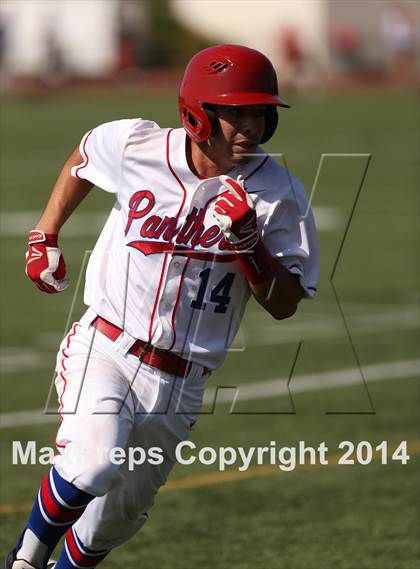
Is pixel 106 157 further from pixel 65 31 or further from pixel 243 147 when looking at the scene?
pixel 65 31

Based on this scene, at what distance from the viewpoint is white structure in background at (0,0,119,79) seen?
50312 mm

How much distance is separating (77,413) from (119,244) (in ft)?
2.64

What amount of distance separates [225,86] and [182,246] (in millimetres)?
668

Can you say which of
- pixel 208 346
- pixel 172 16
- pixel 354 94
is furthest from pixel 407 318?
pixel 172 16

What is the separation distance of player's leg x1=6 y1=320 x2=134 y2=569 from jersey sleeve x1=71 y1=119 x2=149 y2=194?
698 millimetres

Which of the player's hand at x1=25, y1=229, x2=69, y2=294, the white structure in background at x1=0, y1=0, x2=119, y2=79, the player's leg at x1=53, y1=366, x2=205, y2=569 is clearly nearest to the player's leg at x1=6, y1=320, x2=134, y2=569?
the player's leg at x1=53, y1=366, x2=205, y2=569

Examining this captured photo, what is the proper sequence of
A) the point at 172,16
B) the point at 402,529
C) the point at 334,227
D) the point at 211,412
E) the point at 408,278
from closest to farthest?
the point at 402,529 < the point at 211,412 < the point at 408,278 < the point at 334,227 < the point at 172,16

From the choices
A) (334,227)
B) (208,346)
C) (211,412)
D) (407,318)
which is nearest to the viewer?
(208,346)

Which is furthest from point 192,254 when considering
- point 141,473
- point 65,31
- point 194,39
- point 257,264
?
point 194,39

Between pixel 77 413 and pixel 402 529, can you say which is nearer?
pixel 77 413

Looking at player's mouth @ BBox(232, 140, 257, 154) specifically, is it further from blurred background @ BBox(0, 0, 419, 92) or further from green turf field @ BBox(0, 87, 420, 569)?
blurred background @ BBox(0, 0, 419, 92)

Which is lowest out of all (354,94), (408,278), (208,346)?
(354,94)

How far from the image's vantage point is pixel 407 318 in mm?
12844

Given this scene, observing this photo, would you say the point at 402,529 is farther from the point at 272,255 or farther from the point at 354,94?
the point at 354,94
